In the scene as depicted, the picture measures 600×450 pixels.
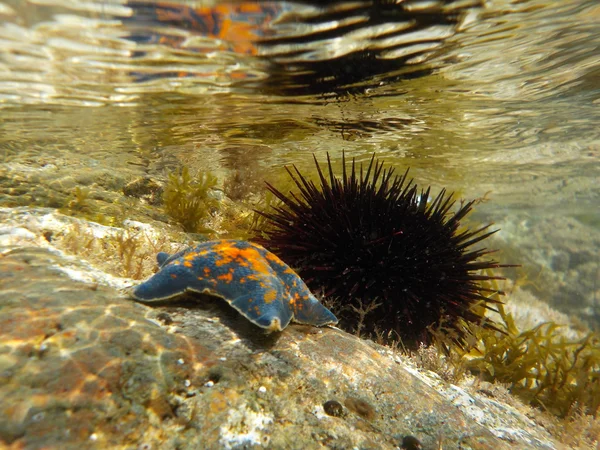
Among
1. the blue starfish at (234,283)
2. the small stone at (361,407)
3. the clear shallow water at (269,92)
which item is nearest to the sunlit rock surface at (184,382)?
the small stone at (361,407)

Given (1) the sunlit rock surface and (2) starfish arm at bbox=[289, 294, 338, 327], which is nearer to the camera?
(1) the sunlit rock surface

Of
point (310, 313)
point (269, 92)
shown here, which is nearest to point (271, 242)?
point (310, 313)

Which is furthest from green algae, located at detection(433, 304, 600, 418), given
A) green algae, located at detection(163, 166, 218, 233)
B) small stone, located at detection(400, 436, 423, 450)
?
green algae, located at detection(163, 166, 218, 233)

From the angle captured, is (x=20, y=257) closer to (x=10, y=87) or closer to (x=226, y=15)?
(x=226, y=15)

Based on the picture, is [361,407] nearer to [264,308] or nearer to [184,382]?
[264,308]

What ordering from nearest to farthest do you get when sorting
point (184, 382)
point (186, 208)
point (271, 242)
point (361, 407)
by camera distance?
point (184, 382) → point (361, 407) → point (271, 242) → point (186, 208)

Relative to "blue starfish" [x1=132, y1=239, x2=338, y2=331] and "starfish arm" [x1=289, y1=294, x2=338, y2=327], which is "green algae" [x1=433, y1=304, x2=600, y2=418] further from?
"blue starfish" [x1=132, y1=239, x2=338, y2=331]
